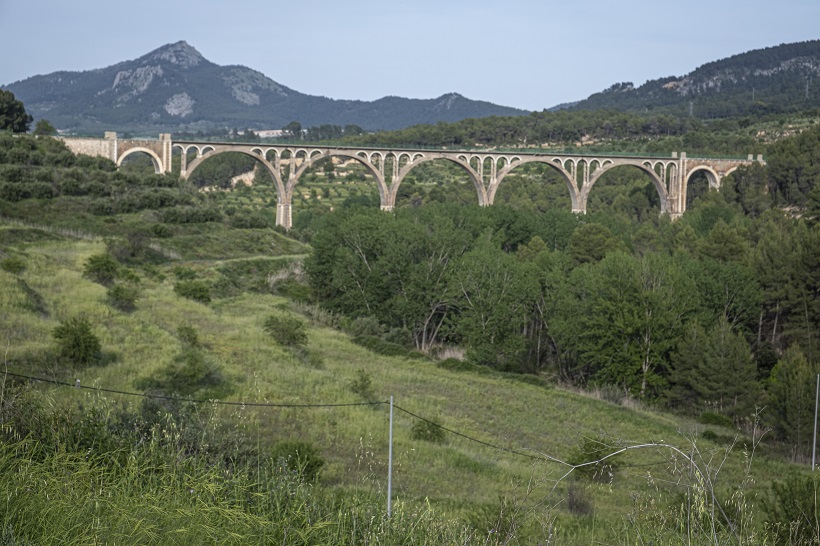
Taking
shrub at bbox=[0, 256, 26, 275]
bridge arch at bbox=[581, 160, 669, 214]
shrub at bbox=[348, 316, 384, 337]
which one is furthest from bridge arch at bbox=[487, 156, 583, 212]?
shrub at bbox=[0, 256, 26, 275]

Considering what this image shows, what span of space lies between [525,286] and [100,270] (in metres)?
16.2

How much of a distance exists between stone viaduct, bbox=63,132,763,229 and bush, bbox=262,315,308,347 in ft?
113

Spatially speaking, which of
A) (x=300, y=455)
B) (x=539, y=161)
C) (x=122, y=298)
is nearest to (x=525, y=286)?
(x=122, y=298)

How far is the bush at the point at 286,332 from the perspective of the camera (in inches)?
1016

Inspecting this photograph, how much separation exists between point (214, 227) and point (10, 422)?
39.0m

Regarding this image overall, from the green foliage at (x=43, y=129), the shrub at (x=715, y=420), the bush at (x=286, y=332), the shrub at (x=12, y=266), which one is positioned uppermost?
the green foliage at (x=43, y=129)

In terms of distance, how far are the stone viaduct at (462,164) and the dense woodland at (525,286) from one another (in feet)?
25.8

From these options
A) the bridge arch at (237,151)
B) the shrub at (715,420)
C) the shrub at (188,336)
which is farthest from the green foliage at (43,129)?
the shrub at (715,420)

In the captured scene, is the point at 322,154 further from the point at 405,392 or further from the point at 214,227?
the point at 405,392

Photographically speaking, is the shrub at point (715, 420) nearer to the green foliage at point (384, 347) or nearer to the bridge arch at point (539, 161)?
the green foliage at point (384, 347)

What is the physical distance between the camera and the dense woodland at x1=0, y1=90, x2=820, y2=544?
28734 millimetres

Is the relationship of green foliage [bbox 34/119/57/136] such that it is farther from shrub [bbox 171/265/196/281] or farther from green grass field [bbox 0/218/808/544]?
shrub [bbox 171/265/196/281]

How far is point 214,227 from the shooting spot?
46.8 m

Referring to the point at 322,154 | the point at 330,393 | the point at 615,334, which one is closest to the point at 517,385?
the point at 615,334
